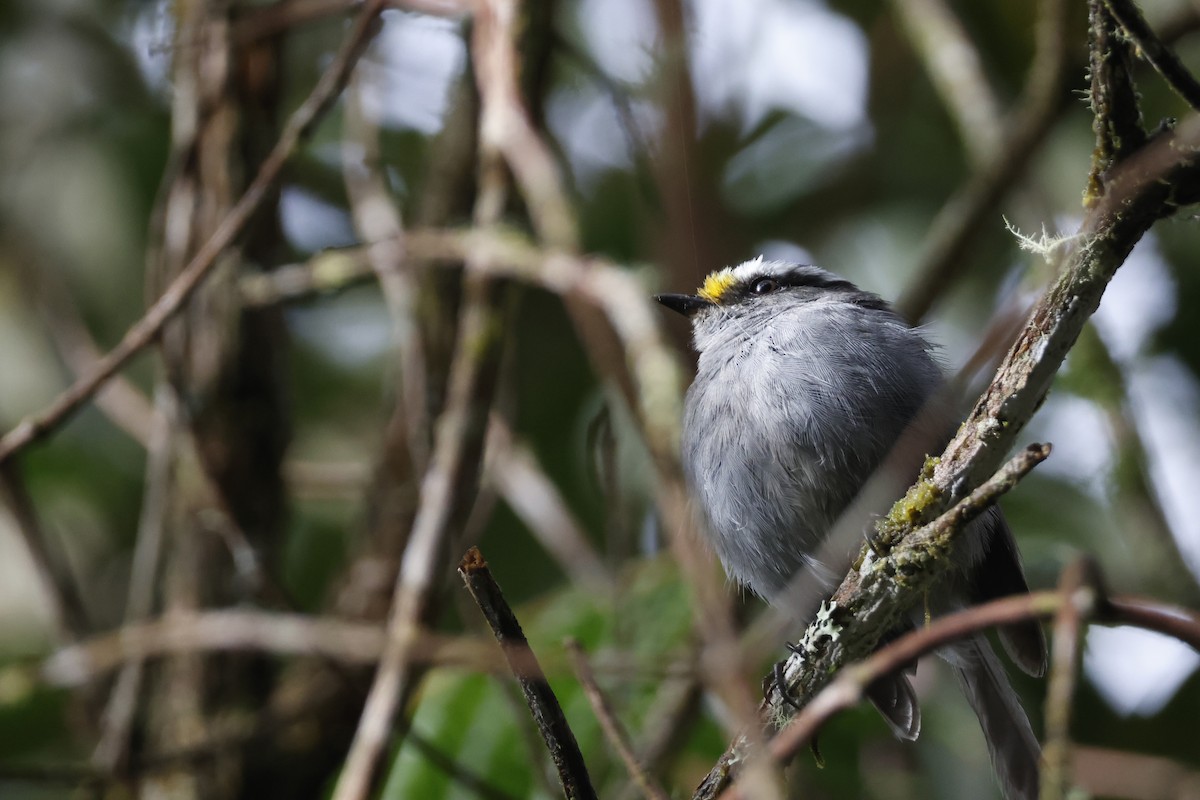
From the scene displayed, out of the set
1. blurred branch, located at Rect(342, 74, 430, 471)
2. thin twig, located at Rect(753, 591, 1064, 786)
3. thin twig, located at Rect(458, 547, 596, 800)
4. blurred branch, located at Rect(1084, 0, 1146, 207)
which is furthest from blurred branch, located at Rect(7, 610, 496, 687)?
blurred branch, located at Rect(1084, 0, 1146, 207)

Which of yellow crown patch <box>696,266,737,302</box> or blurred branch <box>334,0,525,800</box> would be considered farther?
yellow crown patch <box>696,266,737,302</box>

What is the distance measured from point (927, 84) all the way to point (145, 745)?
14.3ft

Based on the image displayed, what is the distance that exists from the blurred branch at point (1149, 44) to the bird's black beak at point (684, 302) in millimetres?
2659

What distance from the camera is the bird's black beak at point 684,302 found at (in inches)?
171

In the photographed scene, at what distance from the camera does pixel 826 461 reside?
130 inches

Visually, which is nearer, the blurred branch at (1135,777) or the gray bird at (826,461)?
the blurred branch at (1135,777)

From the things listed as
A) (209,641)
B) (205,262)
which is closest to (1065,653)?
(205,262)

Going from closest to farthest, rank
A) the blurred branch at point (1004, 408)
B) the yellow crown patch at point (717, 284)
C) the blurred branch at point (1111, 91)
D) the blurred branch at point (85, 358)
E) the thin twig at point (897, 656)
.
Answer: the thin twig at point (897, 656) < the blurred branch at point (1111, 91) < the blurred branch at point (1004, 408) < the yellow crown patch at point (717, 284) < the blurred branch at point (85, 358)

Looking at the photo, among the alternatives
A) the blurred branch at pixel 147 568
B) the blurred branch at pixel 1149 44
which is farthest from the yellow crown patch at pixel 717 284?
the blurred branch at pixel 1149 44

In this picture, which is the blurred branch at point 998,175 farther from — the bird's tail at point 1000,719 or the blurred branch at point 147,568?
the blurred branch at point 147,568

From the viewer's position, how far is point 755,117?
5.65 metres

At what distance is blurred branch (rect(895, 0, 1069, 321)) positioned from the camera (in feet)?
13.3

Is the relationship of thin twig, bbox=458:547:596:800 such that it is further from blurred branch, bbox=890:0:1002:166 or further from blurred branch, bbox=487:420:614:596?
blurred branch, bbox=890:0:1002:166

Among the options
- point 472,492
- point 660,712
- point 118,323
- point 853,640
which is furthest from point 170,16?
point 853,640
